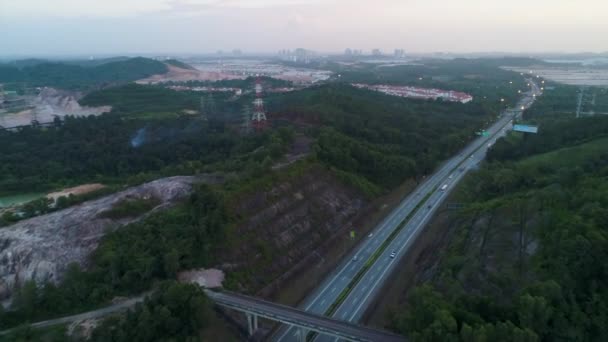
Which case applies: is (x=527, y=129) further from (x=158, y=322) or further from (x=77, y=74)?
(x=77, y=74)

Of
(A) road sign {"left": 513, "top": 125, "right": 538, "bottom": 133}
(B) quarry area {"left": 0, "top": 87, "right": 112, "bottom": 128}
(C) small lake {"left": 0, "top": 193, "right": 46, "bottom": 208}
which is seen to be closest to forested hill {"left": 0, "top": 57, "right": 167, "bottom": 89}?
(B) quarry area {"left": 0, "top": 87, "right": 112, "bottom": 128}

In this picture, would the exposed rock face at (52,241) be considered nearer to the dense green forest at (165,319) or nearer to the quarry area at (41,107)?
the dense green forest at (165,319)

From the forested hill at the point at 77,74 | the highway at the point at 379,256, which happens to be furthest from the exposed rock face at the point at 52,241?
the forested hill at the point at 77,74

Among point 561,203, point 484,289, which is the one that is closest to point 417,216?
point 561,203

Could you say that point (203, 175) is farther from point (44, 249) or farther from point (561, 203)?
point (561, 203)

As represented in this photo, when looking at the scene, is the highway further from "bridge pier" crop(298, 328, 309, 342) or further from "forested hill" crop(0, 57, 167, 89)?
"forested hill" crop(0, 57, 167, 89)

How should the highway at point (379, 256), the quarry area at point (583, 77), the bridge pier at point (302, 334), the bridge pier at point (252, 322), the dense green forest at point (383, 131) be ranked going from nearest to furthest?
1. the bridge pier at point (302, 334)
2. the bridge pier at point (252, 322)
3. the highway at point (379, 256)
4. the dense green forest at point (383, 131)
5. the quarry area at point (583, 77)
